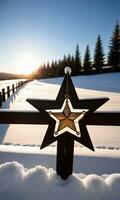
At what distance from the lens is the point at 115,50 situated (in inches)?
1590

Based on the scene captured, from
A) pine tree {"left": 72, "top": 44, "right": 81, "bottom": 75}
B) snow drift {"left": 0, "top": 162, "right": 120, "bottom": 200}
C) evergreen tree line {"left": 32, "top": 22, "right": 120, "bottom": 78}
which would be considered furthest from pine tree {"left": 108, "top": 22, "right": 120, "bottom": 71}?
snow drift {"left": 0, "top": 162, "right": 120, "bottom": 200}

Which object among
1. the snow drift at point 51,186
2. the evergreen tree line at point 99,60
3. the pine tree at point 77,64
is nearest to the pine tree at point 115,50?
the evergreen tree line at point 99,60

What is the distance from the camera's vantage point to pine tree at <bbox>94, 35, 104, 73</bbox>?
42688mm

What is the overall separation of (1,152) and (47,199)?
1.77 metres

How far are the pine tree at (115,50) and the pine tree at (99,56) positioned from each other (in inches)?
73.1

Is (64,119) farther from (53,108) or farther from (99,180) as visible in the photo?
(99,180)

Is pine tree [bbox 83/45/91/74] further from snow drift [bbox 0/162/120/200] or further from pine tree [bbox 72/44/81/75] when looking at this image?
snow drift [bbox 0/162/120/200]

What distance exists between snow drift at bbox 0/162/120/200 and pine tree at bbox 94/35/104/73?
4210 cm

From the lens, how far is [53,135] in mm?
2340

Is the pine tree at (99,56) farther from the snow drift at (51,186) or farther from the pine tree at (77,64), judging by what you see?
the snow drift at (51,186)

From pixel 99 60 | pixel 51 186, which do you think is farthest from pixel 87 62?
pixel 51 186

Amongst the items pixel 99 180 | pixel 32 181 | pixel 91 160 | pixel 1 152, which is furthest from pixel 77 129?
pixel 1 152

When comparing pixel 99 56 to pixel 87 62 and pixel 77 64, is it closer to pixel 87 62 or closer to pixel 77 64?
pixel 87 62

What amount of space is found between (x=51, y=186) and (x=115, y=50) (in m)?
41.2
